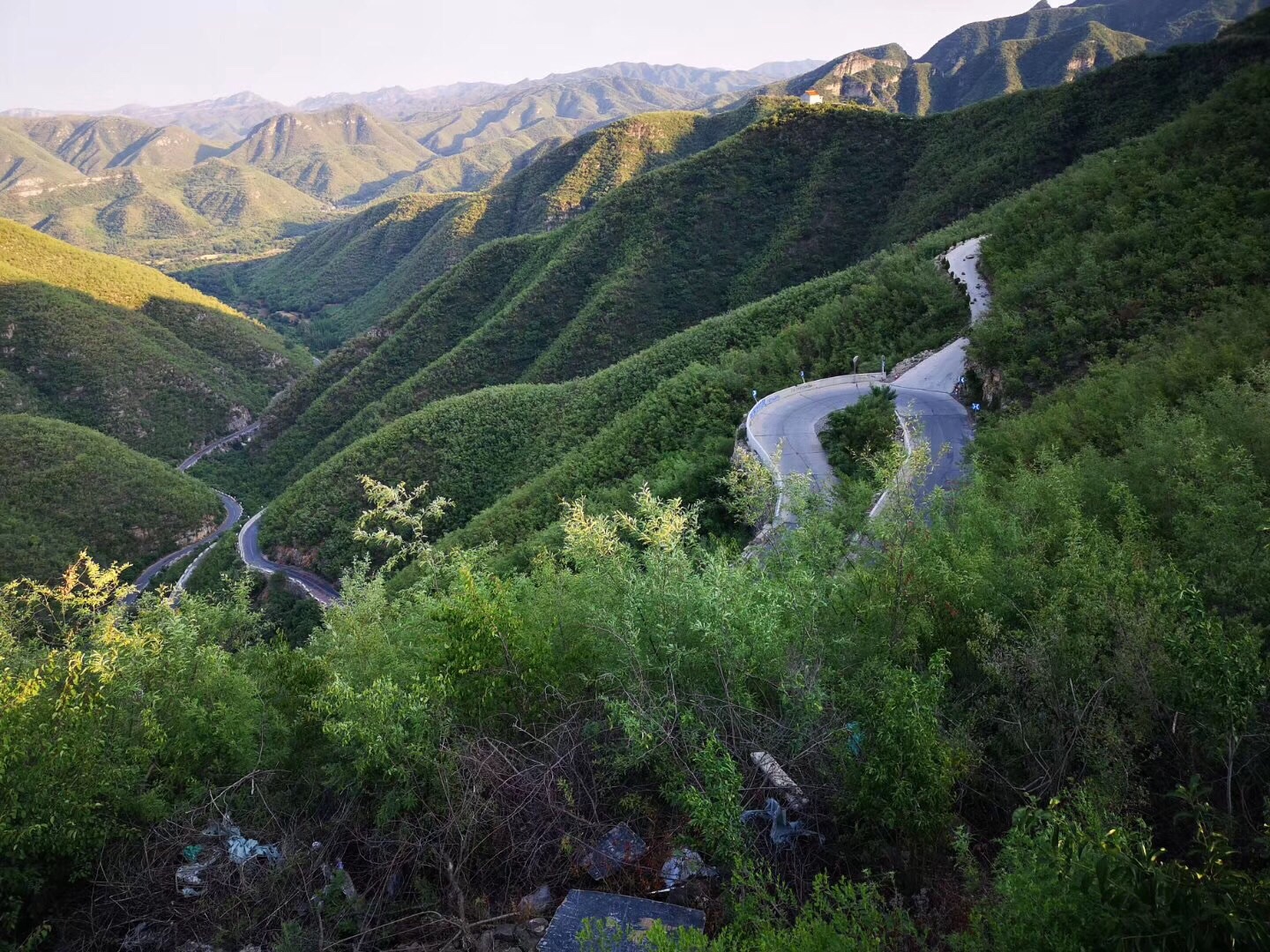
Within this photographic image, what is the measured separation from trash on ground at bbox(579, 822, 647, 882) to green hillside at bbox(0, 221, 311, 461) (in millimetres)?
96430

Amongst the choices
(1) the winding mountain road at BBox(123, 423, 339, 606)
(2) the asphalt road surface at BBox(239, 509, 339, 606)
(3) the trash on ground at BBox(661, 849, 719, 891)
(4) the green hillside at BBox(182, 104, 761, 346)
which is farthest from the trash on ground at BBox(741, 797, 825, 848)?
(4) the green hillside at BBox(182, 104, 761, 346)

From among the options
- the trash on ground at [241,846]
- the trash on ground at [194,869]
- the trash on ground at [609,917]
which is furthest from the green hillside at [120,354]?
the trash on ground at [609,917]

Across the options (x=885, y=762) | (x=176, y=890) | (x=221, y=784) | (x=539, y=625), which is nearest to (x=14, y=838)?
(x=176, y=890)

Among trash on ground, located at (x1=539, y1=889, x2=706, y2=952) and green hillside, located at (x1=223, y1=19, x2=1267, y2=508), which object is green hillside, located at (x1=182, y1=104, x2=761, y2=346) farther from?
trash on ground, located at (x1=539, y1=889, x2=706, y2=952)

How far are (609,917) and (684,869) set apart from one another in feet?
2.91

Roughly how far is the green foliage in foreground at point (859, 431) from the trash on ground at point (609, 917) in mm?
15236

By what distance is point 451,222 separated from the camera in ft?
483

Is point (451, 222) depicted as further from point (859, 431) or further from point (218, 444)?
point (859, 431)

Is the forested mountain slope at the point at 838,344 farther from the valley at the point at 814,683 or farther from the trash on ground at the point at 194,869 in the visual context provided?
the trash on ground at the point at 194,869

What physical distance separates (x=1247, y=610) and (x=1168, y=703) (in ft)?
6.71

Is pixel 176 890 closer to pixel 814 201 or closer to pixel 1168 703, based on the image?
pixel 1168 703

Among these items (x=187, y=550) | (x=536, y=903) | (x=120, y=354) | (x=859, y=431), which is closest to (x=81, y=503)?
(x=187, y=550)

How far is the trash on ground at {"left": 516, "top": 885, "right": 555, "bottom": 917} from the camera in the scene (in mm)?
6160

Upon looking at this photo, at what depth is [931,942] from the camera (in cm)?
493
